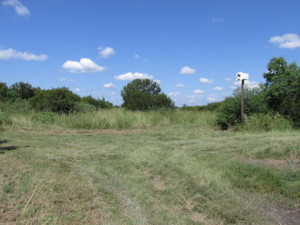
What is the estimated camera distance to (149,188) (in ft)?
13.1

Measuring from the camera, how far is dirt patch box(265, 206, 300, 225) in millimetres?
3152

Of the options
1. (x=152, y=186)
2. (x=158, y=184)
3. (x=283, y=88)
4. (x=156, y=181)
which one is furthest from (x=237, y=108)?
(x=152, y=186)

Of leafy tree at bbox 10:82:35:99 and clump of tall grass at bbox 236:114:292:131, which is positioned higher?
leafy tree at bbox 10:82:35:99

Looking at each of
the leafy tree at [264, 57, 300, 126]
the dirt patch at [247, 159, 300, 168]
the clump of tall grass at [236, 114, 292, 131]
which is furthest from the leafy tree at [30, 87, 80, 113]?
the dirt patch at [247, 159, 300, 168]

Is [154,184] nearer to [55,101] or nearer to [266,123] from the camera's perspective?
[266,123]

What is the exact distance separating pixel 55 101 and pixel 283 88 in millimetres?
12316

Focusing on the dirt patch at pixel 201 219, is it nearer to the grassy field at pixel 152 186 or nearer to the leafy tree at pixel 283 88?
the grassy field at pixel 152 186

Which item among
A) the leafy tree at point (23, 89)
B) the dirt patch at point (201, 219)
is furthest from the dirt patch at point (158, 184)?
the leafy tree at point (23, 89)

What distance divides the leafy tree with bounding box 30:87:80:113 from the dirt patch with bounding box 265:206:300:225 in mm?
14720

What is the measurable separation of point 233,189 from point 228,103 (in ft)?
30.0

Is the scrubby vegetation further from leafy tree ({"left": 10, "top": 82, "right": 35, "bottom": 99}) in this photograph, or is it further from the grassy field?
leafy tree ({"left": 10, "top": 82, "right": 35, "bottom": 99})

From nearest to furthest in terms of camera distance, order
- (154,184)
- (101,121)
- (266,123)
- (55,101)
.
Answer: (154,184), (266,123), (101,121), (55,101)

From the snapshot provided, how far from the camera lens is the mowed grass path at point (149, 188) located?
305cm

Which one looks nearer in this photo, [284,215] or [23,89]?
[284,215]
